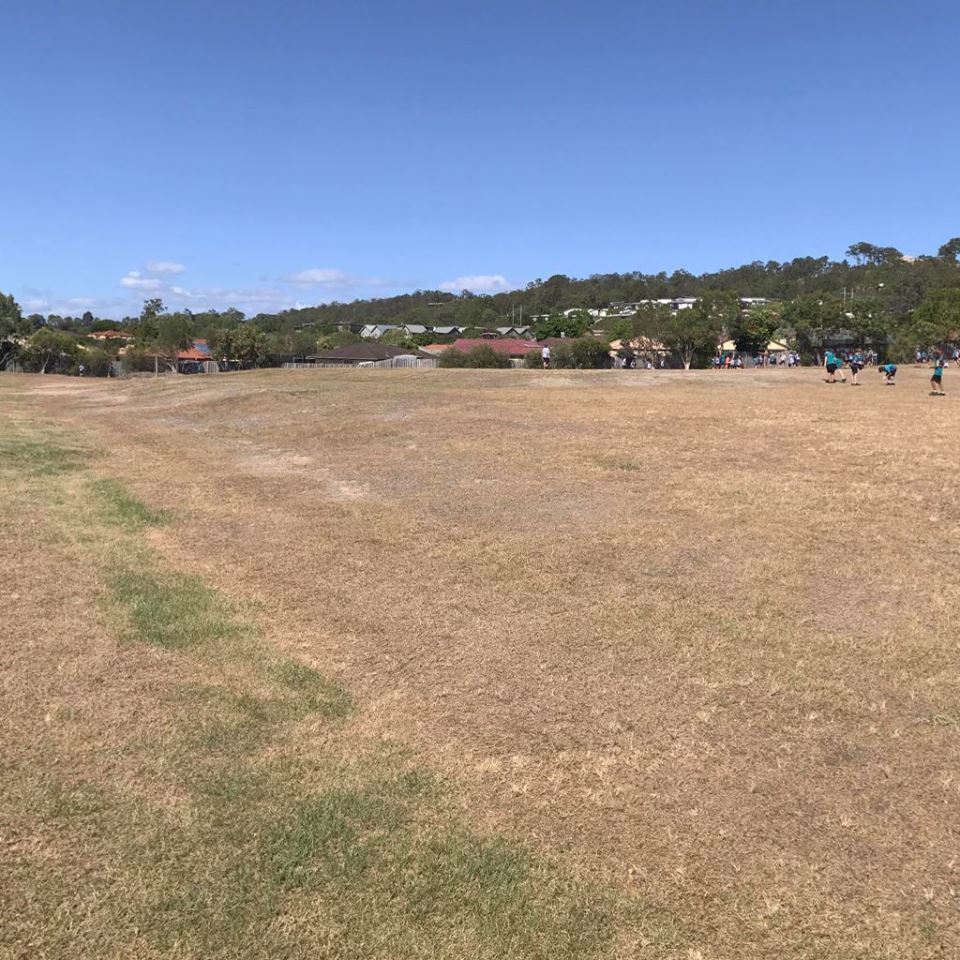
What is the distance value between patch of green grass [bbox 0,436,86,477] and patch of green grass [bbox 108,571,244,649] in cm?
691

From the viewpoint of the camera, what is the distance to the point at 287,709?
5031 millimetres

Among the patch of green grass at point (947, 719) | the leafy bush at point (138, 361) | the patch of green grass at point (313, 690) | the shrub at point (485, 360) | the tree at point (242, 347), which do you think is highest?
the tree at point (242, 347)

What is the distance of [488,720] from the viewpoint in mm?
4961

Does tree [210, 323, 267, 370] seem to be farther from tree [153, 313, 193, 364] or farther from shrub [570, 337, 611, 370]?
shrub [570, 337, 611, 370]

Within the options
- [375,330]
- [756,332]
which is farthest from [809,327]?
[375,330]

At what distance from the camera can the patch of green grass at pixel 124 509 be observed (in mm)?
9766

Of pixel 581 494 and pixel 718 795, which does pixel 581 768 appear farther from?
pixel 581 494

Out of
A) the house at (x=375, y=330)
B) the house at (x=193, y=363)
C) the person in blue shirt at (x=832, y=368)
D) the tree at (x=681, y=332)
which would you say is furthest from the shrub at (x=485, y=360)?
the house at (x=375, y=330)

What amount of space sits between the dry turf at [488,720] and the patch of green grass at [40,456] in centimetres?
230

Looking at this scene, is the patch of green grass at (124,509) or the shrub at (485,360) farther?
the shrub at (485,360)

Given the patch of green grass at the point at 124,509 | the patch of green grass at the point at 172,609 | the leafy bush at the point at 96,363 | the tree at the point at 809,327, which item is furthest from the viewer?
the leafy bush at the point at 96,363

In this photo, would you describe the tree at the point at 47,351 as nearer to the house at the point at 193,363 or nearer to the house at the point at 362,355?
the house at the point at 193,363

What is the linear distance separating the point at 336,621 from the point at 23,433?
15.4 meters

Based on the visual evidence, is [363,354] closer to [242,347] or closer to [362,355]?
[362,355]
